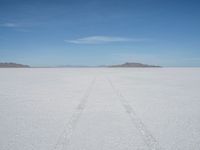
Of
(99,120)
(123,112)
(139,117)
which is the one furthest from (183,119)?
(99,120)

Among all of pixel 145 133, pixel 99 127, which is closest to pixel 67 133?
pixel 99 127

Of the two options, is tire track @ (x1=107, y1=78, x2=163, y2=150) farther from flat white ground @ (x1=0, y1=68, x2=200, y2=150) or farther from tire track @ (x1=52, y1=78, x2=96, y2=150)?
tire track @ (x1=52, y1=78, x2=96, y2=150)

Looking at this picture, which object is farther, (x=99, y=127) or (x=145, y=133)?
(x=99, y=127)

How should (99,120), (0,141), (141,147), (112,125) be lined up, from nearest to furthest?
1. (141,147)
2. (0,141)
3. (112,125)
4. (99,120)

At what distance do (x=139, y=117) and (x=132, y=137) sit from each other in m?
1.61

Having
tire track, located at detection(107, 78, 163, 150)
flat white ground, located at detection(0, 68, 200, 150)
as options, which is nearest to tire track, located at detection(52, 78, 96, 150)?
flat white ground, located at detection(0, 68, 200, 150)

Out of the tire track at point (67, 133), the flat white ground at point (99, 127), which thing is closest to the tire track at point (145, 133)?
the flat white ground at point (99, 127)

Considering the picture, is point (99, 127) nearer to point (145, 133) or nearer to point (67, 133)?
point (67, 133)

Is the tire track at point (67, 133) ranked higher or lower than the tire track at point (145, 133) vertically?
lower

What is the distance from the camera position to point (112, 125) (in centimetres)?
505

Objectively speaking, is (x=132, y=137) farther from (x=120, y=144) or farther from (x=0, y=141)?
(x=0, y=141)

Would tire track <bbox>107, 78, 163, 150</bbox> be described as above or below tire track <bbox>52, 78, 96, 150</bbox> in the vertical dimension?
above

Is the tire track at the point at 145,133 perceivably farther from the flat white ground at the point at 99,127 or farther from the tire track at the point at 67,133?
the tire track at the point at 67,133

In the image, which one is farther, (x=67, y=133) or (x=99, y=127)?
(x=99, y=127)
